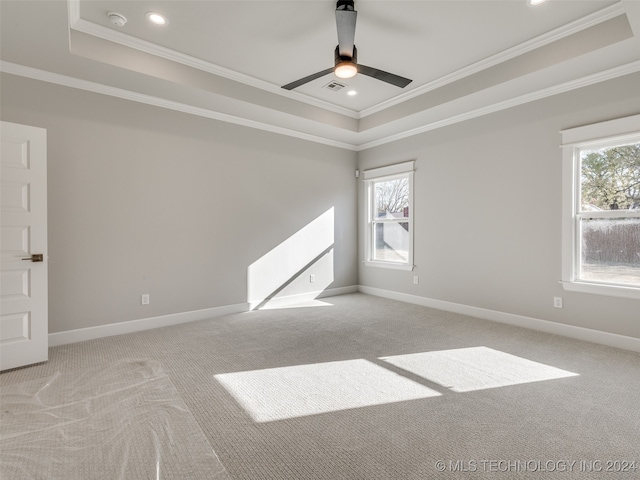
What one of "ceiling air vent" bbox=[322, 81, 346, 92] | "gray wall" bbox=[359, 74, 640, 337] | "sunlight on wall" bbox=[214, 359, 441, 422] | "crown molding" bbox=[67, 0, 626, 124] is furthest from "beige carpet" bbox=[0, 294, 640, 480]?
"ceiling air vent" bbox=[322, 81, 346, 92]

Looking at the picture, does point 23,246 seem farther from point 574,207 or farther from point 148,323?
point 574,207

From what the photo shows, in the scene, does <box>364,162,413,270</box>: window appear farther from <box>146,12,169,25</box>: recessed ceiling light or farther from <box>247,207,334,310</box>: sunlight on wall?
<box>146,12,169,25</box>: recessed ceiling light

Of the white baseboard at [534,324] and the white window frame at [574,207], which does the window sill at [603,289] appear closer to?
the white window frame at [574,207]

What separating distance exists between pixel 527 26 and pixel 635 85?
1223 millimetres

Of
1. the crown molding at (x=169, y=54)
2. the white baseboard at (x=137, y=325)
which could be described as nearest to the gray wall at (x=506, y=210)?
the crown molding at (x=169, y=54)

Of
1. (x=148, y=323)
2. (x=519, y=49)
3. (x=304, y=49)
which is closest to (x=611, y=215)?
(x=519, y=49)

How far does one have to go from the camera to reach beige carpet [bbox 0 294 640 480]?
1.68 meters

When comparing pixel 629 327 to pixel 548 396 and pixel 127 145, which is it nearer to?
pixel 548 396

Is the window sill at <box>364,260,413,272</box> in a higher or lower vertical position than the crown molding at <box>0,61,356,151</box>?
lower

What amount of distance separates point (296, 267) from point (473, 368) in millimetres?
3066

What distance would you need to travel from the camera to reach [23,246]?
2.80 m

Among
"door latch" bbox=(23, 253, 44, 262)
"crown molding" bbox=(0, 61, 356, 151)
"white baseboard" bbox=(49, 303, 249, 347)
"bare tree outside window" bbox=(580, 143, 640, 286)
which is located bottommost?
"white baseboard" bbox=(49, 303, 249, 347)

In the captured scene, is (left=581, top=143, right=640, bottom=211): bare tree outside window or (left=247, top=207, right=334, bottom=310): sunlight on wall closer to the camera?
(left=581, top=143, right=640, bottom=211): bare tree outside window

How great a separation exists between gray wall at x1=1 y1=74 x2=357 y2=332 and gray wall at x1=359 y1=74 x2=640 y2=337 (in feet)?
6.37
